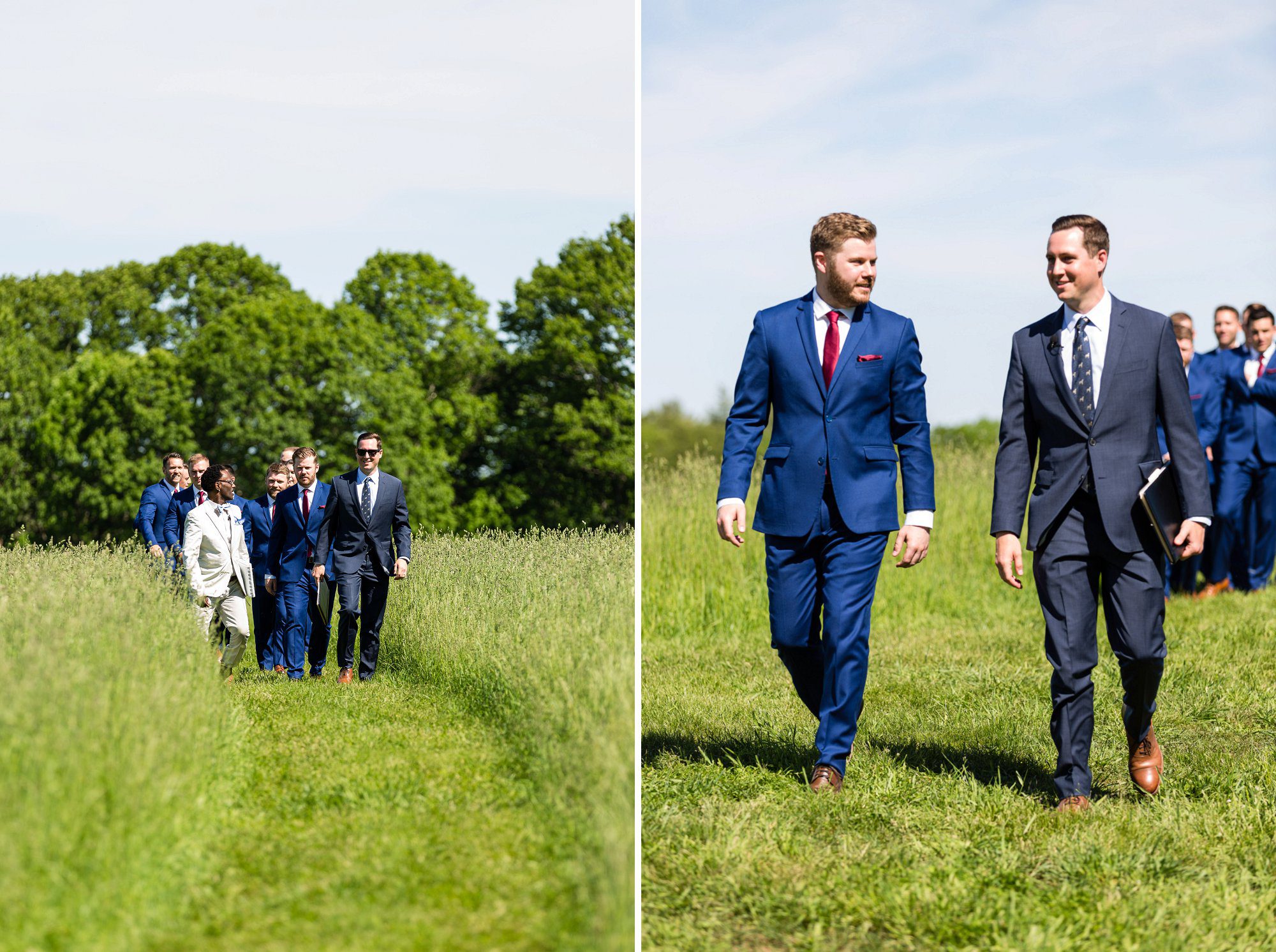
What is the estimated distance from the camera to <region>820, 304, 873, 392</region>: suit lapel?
611cm

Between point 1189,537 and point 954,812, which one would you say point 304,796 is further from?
point 1189,537

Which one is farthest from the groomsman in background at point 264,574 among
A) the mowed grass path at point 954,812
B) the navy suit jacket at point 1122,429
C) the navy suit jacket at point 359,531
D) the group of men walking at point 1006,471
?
the navy suit jacket at point 1122,429

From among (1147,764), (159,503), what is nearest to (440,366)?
(159,503)

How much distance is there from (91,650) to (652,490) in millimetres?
9419

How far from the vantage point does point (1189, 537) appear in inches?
234

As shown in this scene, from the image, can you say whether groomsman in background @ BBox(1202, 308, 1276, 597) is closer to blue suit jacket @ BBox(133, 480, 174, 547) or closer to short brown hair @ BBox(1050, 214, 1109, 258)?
short brown hair @ BBox(1050, 214, 1109, 258)

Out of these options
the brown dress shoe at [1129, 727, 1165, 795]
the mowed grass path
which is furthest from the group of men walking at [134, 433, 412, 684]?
the brown dress shoe at [1129, 727, 1165, 795]

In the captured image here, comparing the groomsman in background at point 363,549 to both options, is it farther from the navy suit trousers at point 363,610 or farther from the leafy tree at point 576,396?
the leafy tree at point 576,396

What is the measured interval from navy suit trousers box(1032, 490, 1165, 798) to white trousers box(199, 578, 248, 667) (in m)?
6.28

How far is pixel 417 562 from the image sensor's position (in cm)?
1282

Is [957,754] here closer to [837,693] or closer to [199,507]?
[837,693]

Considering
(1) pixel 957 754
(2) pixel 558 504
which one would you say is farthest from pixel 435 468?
(1) pixel 957 754

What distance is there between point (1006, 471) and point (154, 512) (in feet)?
33.4

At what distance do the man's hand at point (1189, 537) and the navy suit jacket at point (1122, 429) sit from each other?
2.2 inches
